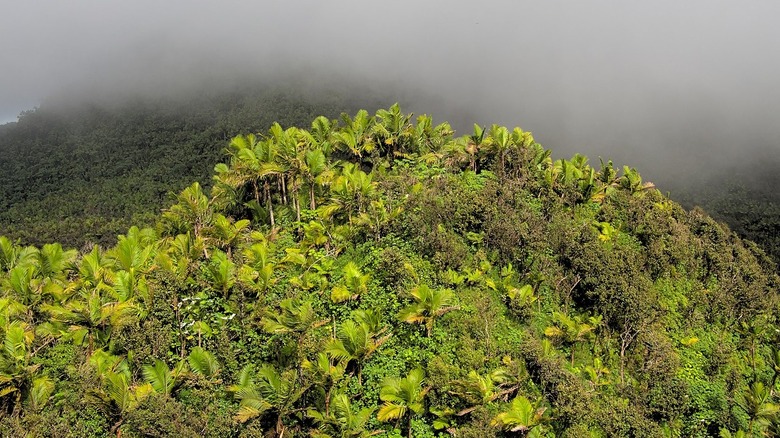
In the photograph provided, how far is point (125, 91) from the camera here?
114625 mm

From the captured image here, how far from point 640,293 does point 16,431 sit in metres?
19.1

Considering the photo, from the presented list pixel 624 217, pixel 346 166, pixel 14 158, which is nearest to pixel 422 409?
pixel 346 166

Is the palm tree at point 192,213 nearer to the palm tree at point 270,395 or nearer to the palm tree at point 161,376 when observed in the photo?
the palm tree at point 161,376

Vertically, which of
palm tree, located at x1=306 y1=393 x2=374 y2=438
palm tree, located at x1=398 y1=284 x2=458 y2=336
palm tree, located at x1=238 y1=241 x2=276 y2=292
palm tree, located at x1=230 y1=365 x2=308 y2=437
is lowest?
palm tree, located at x1=306 y1=393 x2=374 y2=438

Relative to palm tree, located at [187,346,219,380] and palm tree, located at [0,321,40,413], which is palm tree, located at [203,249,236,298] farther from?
palm tree, located at [0,321,40,413]

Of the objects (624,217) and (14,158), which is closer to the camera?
(624,217)

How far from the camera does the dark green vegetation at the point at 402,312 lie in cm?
1351

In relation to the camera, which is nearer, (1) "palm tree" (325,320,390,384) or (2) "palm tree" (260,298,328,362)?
(1) "palm tree" (325,320,390,384)

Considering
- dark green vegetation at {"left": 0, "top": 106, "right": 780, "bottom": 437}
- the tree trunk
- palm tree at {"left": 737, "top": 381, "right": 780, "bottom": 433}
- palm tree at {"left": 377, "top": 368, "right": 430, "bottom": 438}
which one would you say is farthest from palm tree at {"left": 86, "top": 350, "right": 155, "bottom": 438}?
palm tree at {"left": 737, "top": 381, "right": 780, "bottom": 433}

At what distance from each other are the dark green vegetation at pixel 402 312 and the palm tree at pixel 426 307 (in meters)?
0.07

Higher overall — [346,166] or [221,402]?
[346,166]

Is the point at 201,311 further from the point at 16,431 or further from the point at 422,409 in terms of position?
the point at 422,409

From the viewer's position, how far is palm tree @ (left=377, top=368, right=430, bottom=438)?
1346 cm

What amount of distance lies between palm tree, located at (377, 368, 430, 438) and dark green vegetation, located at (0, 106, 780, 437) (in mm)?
63
